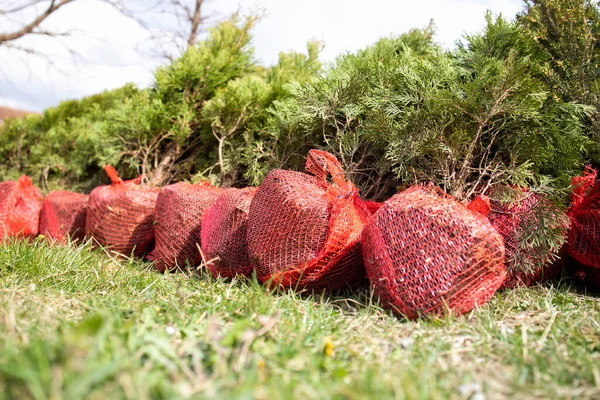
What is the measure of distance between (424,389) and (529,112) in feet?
5.56

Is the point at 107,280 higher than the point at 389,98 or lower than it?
lower

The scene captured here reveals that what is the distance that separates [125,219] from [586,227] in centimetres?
293

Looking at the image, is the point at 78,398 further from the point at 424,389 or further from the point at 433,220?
the point at 433,220

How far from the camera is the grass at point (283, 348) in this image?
117 centimetres

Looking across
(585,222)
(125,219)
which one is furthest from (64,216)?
(585,222)

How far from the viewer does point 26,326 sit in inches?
66.1

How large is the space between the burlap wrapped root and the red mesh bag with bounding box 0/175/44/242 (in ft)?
12.7

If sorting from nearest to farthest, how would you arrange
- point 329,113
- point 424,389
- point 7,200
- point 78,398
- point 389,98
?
point 78,398 < point 424,389 < point 389,98 < point 329,113 < point 7,200

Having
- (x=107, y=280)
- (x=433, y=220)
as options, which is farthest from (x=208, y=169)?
(x=433, y=220)

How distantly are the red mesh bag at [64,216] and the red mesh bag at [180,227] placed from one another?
1.25 m

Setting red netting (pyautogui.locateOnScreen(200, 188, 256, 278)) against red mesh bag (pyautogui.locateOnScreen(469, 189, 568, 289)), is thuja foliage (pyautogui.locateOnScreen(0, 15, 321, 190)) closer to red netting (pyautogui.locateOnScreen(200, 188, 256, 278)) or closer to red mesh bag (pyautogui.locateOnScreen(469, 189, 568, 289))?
red netting (pyautogui.locateOnScreen(200, 188, 256, 278))

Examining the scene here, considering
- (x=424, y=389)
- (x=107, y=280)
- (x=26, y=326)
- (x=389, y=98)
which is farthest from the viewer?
(x=389, y=98)

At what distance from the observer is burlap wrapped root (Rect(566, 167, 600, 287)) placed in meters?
2.42

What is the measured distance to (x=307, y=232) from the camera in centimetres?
240
